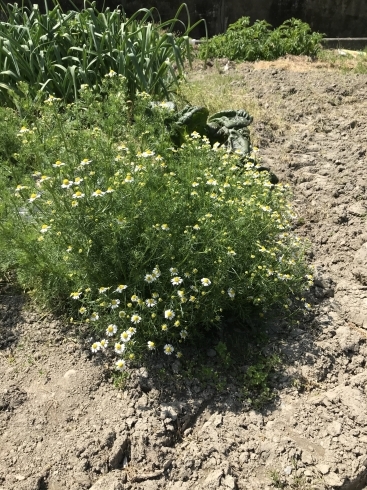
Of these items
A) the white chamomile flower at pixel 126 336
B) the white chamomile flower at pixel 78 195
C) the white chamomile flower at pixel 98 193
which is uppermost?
the white chamomile flower at pixel 98 193

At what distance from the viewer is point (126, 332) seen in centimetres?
265

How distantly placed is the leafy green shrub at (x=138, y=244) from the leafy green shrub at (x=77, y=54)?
2073 millimetres

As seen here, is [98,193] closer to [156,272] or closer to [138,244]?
[138,244]

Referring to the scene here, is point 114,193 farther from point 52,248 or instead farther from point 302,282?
point 302,282

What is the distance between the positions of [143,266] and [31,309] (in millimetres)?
812

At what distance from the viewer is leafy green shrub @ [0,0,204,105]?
5.22 meters

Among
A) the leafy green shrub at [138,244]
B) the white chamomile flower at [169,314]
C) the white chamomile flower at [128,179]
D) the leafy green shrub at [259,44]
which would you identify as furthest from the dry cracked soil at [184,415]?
the leafy green shrub at [259,44]

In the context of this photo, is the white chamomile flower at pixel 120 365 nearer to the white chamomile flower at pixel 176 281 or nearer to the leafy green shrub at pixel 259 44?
the white chamomile flower at pixel 176 281

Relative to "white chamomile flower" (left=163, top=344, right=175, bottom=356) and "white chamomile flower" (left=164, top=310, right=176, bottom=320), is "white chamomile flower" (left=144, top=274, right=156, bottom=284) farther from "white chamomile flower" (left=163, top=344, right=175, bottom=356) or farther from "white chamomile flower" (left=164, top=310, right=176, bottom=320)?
"white chamomile flower" (left=163, top=344, right=175, bottom=356)

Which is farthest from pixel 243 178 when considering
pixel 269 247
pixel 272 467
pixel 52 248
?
pixel 272 467

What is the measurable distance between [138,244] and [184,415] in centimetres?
93

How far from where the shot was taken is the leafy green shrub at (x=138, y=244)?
2777mm

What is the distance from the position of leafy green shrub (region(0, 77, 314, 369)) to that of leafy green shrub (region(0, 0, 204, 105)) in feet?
6.80

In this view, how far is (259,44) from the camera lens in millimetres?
7586
